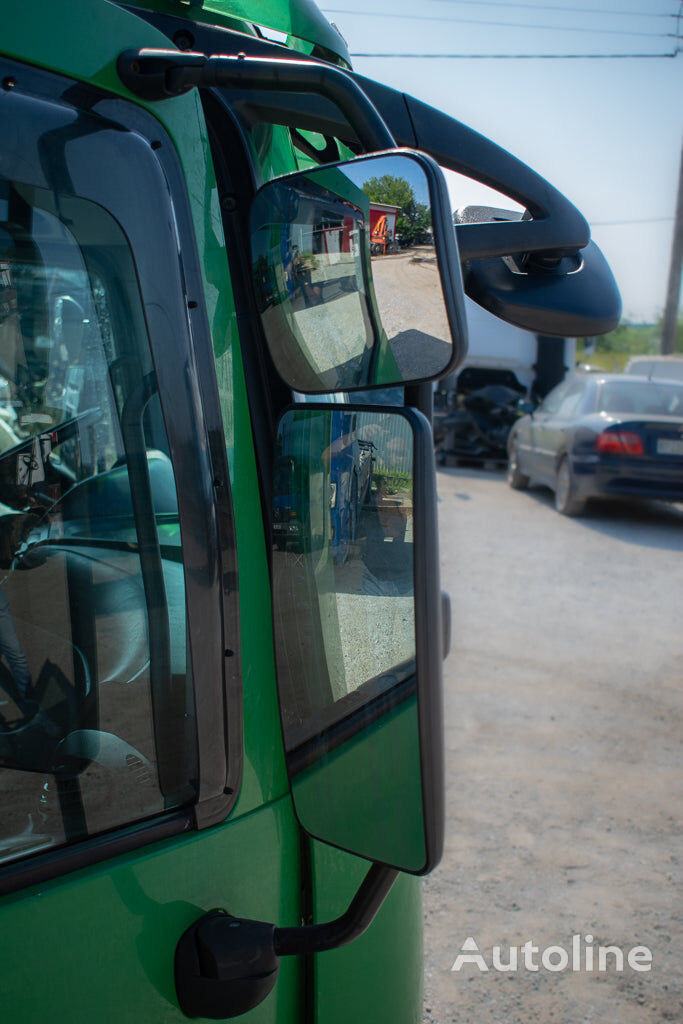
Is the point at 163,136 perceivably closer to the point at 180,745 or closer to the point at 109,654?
the point at 109,654

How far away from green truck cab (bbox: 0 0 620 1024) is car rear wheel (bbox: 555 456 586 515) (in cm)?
883

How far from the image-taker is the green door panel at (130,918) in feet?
3.16

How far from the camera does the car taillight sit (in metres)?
9.12

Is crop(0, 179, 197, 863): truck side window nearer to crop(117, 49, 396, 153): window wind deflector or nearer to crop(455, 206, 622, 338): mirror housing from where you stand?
crop(117, 49, 396, 153): window wind deflector

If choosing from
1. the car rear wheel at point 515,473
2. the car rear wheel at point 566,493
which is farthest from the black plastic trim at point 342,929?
the car rear wheel at point 515,473

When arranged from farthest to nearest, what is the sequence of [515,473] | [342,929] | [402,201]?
[515,473] < [342,929] < [402,201]

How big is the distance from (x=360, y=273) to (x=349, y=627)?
0.46 meters

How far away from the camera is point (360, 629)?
1.14 metres

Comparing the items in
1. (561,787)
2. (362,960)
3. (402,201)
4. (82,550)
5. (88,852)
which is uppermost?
(402,201)

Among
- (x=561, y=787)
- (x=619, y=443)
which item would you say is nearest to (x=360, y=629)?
(x=561, y=787)

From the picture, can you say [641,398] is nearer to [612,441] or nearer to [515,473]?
[612,441]

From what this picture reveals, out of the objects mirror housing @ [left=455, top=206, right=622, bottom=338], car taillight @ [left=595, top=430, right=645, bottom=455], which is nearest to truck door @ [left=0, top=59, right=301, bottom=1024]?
mirror housing @ [left=455, top=206, right=622, bottom=338]

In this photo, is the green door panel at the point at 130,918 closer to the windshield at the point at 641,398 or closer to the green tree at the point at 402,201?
the green tree at the point at 402,201

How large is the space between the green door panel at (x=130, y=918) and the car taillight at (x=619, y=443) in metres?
8.60
